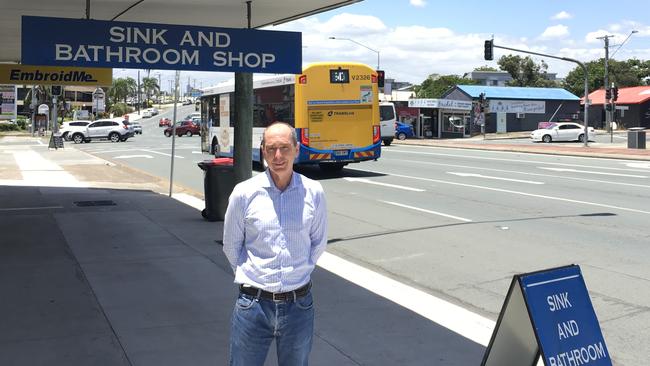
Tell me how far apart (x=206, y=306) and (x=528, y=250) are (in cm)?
523

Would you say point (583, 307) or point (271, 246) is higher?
point (271, 246)

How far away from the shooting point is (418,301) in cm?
696

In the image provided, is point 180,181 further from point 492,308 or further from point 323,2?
point 492,308

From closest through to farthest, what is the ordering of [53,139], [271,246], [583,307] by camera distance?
[271,246]
[583,307]
[53,139]

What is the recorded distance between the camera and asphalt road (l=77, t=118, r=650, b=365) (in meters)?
7.33

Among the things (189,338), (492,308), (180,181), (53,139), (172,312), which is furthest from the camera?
(53,139)

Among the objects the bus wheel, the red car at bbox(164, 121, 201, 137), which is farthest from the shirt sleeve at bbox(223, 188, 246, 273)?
the red car at bbox(164, 121, 201, 137)

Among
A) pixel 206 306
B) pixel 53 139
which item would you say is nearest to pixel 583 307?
pixel 206 306

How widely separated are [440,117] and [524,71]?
199ft

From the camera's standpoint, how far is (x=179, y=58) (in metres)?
8.99

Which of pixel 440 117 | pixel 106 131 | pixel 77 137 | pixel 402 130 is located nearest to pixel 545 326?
pixel 402 130

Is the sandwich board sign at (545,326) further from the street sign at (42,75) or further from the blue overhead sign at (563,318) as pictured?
the street sign at (42,75)

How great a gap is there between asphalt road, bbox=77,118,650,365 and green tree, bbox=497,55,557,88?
313 ft

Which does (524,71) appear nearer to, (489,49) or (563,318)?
(489,49)
